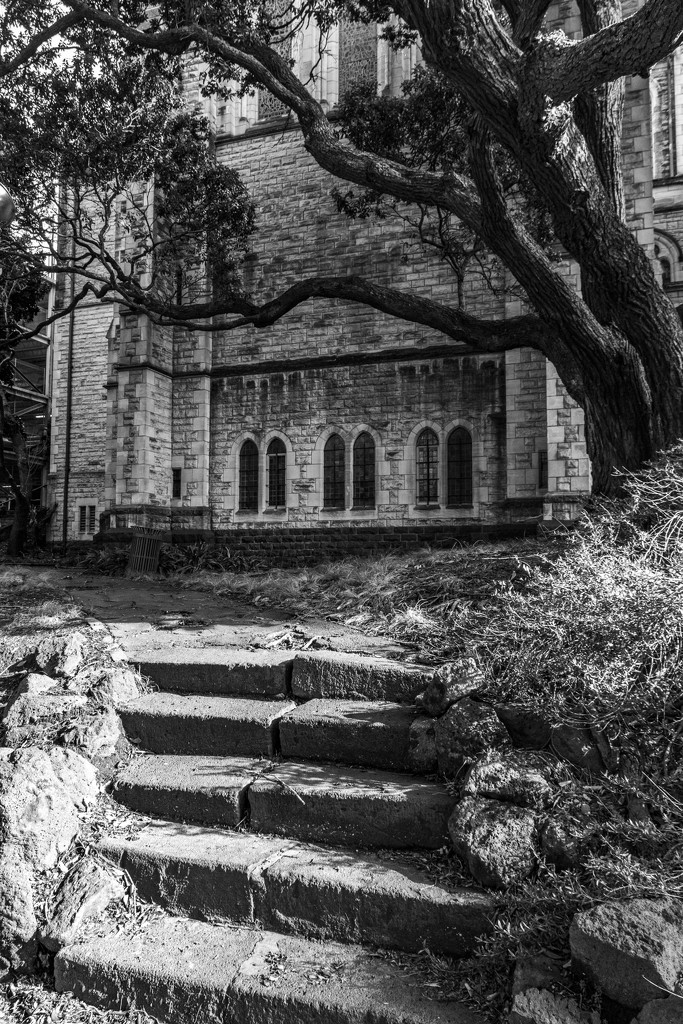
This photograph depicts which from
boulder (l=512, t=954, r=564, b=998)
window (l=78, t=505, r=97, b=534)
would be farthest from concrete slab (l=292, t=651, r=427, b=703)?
window (l=78, t=505, r=97, b=534)

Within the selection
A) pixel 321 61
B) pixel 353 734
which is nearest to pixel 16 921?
pixel 353 734

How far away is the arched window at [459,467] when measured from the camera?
42.2 feet

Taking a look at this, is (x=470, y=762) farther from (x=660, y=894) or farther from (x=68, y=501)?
(x=68, y=501)

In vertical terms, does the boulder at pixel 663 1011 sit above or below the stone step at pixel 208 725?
below

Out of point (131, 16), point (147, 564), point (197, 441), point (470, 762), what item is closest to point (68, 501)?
point (197, 441)

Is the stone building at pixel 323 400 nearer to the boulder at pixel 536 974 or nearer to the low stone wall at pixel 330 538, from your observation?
the low stone wall at pixel 330 538

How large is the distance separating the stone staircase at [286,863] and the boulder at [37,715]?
0.36m

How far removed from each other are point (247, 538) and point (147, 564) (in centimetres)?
225

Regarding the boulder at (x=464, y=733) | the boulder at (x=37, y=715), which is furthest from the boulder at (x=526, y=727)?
the boulder at (x=37, y=715)

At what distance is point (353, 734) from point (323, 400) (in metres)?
10.9

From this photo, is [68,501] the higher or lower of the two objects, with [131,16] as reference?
lower

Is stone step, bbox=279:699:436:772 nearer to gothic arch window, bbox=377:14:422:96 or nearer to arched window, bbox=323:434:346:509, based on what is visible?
arched window, bbox=323:434:346:509

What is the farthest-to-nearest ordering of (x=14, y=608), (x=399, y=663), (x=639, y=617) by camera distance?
(x=14, y=608)
(x=399, y=663)
(x=639, y=617)

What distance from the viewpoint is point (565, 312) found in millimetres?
6633
